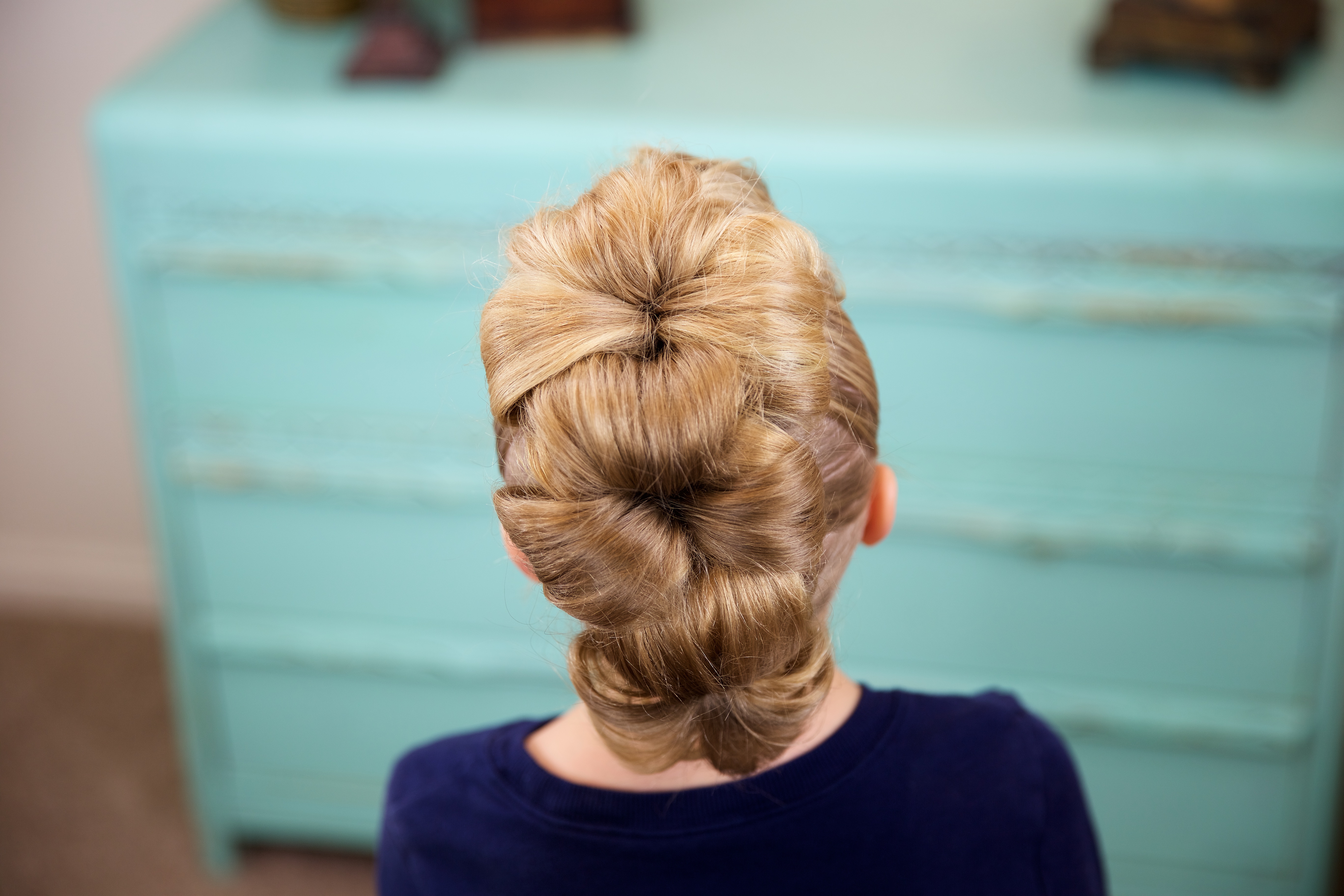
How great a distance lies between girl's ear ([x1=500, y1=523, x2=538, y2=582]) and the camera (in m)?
0.68

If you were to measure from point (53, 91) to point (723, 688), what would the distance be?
1.67m

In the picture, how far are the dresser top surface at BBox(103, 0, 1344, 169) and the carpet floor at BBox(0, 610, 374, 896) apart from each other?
42.2 inches

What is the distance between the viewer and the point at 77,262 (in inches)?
79.7

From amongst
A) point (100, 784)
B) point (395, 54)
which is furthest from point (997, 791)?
point (100, 784)

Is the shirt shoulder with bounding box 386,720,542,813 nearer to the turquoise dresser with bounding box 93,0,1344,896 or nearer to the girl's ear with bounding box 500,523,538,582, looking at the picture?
the girl's ear with bounding box 500,523,538,582

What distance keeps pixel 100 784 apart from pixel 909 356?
56.3 inches

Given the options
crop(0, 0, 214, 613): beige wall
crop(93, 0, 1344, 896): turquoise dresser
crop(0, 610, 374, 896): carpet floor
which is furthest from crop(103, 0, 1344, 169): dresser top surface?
crop(0, 610, 374, 896): carpet floor

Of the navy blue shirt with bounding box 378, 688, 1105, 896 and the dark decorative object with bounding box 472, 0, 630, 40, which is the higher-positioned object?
the dark decorative object with bounding box 472, 0, 630, 40

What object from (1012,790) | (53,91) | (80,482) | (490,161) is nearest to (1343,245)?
(1012,790)

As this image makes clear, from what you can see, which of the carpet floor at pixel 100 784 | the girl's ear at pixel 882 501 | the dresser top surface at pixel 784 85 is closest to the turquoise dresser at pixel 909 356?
the dresser top surface at pixel 784 85

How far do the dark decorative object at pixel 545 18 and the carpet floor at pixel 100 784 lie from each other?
1146 mm

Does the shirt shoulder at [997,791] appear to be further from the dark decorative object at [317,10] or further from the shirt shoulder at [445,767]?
the dark decorative object at [317,10]

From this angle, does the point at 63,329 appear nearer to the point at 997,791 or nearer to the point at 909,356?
the point at 909,356

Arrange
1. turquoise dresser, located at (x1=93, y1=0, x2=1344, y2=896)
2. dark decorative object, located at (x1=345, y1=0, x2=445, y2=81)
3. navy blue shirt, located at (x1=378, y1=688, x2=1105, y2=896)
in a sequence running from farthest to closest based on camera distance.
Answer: dark decorative object, located at (x1=345, y1=0, x2=445, y2=81) < turquoise dresser, located at (x1=93, y1=0, x2=1344, y2=896) < navy blue shirt, located at (x1=378, y1=688, x2=1105, y2=896)
